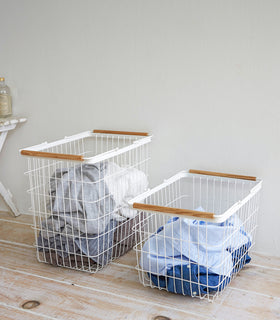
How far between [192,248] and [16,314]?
727mm

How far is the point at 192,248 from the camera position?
1.82m

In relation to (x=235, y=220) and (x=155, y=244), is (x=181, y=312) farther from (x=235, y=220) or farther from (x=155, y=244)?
(x=235, y=220)

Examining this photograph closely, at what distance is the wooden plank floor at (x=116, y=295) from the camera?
1.75m

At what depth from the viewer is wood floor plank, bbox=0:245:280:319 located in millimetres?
1790

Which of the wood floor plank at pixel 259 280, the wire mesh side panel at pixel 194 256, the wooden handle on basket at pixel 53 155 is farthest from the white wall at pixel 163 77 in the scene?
the wooden handle on basket at pixel 53 155

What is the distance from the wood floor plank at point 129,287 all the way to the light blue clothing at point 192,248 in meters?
0.11

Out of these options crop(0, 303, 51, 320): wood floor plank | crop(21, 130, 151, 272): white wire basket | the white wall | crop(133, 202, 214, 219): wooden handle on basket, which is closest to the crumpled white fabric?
crop(21, 130, 151, 272): white wire basket

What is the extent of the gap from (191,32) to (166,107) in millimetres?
387

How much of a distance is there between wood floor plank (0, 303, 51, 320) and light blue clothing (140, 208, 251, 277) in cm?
47

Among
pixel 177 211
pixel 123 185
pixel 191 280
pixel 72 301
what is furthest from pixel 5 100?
pixel 191 280

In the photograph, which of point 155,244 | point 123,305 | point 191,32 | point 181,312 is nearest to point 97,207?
point 155,244

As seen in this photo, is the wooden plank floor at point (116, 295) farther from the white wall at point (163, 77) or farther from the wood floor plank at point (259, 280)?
the white wall at point (163, 77)

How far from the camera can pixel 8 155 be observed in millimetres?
2830

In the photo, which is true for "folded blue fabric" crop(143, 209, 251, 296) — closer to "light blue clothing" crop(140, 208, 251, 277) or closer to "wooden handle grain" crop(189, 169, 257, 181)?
"light blue clothing" crop(140, 208, 251, 277)
